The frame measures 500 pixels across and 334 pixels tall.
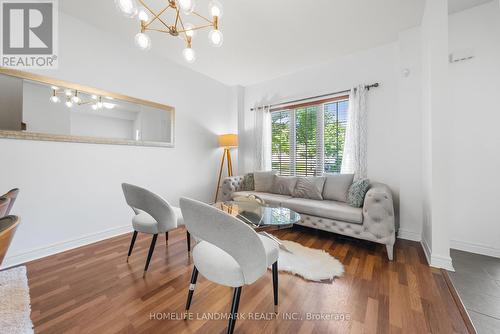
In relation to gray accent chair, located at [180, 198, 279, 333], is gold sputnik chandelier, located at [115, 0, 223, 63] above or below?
above

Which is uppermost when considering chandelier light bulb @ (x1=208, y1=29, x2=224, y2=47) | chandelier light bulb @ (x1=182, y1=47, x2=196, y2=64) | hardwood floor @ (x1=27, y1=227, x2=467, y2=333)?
chandelier light bulb @ (x1=208, y1=29, x2=224, y2=47)

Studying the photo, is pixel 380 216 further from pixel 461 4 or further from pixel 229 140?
pixel 229 140

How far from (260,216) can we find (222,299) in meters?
0.75

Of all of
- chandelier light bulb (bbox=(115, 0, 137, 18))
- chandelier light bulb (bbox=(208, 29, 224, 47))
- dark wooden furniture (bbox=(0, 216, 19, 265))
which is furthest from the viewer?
chandelier light bulb (bbox=(208, 29, 224, 47))

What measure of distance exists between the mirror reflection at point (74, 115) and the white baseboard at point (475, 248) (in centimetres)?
423

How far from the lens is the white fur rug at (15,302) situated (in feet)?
3.96

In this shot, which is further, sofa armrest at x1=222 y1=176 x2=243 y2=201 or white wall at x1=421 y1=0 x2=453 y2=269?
sofa armrest at x1=222 y1=176 x2=243 y2=201

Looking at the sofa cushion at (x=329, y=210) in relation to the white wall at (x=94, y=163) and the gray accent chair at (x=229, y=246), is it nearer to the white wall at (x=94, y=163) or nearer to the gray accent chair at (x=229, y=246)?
the gray accent chair at (x=229, y=246)

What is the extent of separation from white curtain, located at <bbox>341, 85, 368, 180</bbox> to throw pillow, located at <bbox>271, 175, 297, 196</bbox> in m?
0.92

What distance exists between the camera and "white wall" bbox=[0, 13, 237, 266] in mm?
2035

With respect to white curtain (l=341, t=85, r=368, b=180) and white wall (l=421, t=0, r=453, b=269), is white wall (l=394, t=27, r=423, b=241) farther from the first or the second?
white wall (l=421, t=0, r=453, b=269)

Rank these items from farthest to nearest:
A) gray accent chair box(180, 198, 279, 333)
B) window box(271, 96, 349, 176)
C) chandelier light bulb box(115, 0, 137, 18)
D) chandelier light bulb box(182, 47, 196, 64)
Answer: window box(271, 96, 349, 176) → chandelier light bulb box(182, 47, 196, 64) → chandelier light bulb box(115, 0, 137, 18) → gray accent chair box(180, 198, 279, 333)

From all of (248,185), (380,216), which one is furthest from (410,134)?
(248,185)
